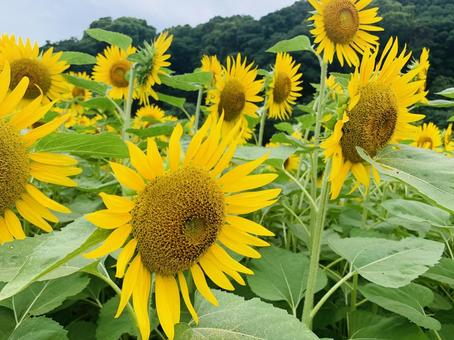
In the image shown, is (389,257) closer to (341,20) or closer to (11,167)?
(11,167)

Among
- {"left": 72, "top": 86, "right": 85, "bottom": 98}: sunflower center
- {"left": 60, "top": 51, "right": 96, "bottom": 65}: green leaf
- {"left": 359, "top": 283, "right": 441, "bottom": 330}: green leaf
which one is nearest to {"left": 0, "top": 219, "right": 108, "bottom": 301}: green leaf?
{"left": 359, "top": 283, "right": 441, "bottom": 330}: green leaf

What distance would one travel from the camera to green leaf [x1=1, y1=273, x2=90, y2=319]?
1175 millimetres

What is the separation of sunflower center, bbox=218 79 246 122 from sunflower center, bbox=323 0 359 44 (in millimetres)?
544

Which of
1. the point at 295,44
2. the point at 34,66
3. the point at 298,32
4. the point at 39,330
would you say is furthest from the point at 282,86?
the point at 298,32

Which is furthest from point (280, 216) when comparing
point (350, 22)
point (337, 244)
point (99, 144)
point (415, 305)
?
point (99, 144)

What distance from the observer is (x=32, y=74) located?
6.82 feet

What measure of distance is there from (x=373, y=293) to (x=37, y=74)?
1589 millimetres

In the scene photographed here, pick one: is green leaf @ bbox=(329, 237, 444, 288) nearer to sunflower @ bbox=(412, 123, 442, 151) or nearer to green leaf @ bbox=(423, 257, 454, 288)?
green leaf @ bbox=(423, 257, 454, 288)

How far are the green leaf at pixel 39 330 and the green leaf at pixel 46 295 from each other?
74 millimetres

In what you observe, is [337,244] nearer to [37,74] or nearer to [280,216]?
[280,216]

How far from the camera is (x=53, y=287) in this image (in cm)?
124

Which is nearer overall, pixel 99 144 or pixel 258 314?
pixel 258 314

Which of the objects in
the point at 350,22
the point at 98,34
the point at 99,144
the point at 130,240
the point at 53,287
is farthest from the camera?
the point at 350,22

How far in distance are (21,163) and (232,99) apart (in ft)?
5.34
